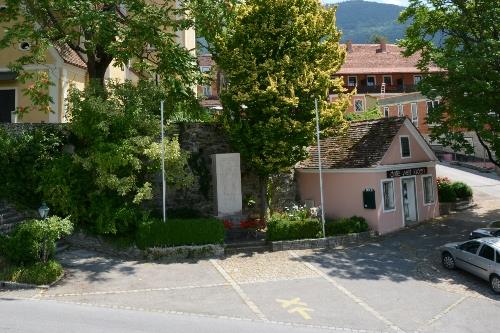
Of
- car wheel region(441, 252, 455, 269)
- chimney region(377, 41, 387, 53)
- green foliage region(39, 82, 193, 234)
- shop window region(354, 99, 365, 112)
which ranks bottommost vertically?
car wheel region(441, 252, 455, 269)

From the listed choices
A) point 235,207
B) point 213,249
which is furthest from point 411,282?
point 235,207

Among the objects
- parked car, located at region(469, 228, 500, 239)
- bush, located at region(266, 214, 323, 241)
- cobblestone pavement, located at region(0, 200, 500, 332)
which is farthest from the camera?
bush, located at region(266, 214, 323, 241)

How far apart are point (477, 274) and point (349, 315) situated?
20.3 ft

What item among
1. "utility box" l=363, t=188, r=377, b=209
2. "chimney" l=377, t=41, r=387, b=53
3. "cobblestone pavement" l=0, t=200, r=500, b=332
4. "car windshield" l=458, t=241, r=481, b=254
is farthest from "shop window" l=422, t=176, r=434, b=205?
"chimney" l=377, t=41, r=387, b=53

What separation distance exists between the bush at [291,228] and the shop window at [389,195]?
4.52 m

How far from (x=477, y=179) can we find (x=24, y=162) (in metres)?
33.1

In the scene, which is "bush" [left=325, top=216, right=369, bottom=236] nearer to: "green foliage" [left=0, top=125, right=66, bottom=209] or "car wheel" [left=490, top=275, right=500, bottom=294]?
"car wheel" [left=490, top=275, right=500, bottom=294]

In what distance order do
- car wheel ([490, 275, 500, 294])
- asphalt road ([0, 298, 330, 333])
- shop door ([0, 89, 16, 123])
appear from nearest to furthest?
asphalt road ([0, 298, 330, 333]) → car wheel ([490, 275, 500, 294]) → shop door ([0, 89, 16, 123])

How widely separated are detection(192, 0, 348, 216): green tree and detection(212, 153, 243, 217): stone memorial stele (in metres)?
1.03

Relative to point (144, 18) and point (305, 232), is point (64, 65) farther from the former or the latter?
point (305, 232)

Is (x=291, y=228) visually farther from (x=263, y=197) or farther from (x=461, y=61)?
(x=461, y=61)

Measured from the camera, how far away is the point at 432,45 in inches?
979

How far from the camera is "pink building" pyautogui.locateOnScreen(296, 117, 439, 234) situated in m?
23.4

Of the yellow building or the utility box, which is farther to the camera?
the yellow building
